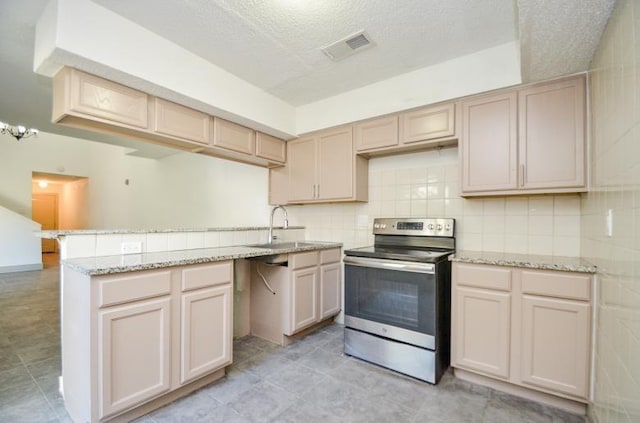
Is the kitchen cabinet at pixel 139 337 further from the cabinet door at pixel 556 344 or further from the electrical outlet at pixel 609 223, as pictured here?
the electrical outlet at pixel 609 223

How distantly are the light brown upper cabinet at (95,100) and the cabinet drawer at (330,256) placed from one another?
74.5 inches

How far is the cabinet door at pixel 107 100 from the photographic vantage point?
180 cm

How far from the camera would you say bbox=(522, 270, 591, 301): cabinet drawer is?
5.59 ft

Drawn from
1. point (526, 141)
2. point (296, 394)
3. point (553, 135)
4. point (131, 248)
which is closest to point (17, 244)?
point (131, 248)

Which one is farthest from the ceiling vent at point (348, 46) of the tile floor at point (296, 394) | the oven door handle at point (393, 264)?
the tile floor at point (296, 394)

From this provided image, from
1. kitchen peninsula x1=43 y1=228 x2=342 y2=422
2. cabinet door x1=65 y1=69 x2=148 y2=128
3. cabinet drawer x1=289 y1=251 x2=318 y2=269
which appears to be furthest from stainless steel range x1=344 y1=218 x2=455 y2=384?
cabinet door x1=65 y1=69 x2=148 y2=128

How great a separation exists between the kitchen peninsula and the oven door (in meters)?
0.93

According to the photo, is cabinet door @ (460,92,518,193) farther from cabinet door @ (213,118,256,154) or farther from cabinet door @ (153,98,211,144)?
cabinet door @ (153,98,211,144)

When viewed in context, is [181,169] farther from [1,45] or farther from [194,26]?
[194,26]

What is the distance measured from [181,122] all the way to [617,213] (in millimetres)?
2732

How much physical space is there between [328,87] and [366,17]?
1.00m

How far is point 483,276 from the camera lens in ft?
6.57

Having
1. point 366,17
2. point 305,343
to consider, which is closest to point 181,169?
point 305,343

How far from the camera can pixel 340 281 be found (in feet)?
10.6
